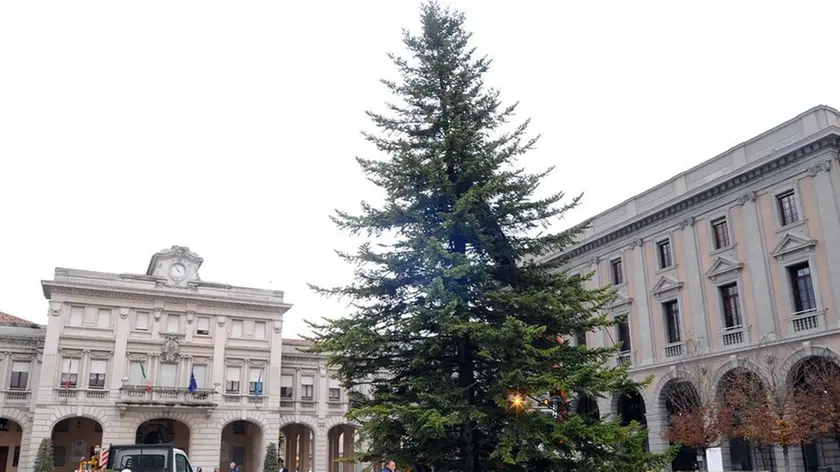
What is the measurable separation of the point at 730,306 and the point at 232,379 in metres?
31.4

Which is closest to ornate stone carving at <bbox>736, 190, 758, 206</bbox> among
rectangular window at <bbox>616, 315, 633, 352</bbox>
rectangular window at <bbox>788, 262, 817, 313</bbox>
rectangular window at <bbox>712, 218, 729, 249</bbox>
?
rectangular window at <bbox>712, 218, 729, 249</bbox>

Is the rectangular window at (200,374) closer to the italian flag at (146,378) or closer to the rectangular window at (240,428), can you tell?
the italian flag at (146,378)

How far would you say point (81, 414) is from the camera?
135 ft

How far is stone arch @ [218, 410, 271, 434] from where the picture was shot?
4494 centimetres

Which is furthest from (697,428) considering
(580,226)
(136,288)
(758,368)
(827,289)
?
(136,288)

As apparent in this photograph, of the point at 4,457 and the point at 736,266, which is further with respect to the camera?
the point at 4,457

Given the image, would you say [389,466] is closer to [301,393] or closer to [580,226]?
[580,226]

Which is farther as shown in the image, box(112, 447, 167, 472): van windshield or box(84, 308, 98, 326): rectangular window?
box(84, 308, 98, 326): rectangular window

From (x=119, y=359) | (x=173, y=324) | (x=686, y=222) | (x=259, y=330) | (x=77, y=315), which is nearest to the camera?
(x=686, y=222)

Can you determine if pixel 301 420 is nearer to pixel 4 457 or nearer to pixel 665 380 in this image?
pixel 4 457

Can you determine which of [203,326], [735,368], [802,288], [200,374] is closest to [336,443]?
[200,374]

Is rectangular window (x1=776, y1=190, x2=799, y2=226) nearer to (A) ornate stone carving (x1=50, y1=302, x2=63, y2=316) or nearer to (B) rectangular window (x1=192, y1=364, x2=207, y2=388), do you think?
(B) rectangular window (x1=192, y1=364, x2=207, y2=388)

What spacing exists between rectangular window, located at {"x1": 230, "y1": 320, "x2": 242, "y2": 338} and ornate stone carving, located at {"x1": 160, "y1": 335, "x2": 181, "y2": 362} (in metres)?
3.68

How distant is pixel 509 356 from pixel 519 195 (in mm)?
3540
